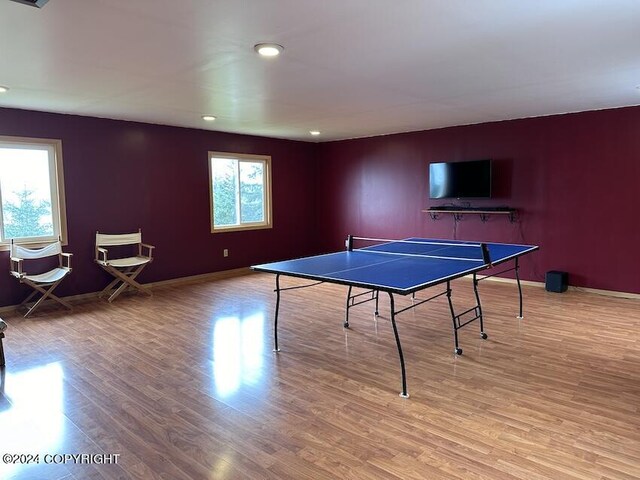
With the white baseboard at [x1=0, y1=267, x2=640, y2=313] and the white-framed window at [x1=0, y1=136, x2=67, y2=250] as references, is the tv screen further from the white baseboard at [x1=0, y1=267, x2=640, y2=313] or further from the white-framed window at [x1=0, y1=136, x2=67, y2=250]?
the white-framed window at [x1=0, y1=136, x2=67, y2=250]

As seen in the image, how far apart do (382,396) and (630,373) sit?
5.98 feet

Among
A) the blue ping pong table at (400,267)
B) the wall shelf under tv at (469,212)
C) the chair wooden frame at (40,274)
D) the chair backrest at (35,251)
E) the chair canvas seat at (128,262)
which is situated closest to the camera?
the blue ping pong table at (400,267)

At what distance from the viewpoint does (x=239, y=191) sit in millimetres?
7258

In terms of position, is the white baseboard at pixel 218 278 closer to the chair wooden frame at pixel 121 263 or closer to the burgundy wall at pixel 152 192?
the burgundy wall at pixel 152 192

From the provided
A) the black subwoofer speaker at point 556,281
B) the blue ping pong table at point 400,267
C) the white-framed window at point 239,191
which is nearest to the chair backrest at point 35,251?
the white-framed window at point 239,191

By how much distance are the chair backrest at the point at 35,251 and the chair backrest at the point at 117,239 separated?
0.45 meters

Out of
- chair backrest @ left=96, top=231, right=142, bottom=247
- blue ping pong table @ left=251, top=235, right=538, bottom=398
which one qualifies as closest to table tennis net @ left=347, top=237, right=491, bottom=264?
blue ping pong table @ left=251, top=235, right=538, bottom=398

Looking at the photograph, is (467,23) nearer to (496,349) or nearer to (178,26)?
(178,26)

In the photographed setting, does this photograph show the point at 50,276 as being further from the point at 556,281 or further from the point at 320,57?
the point at 556,281

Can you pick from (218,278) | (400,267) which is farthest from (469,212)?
(218,278)

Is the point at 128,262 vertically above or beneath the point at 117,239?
beneath

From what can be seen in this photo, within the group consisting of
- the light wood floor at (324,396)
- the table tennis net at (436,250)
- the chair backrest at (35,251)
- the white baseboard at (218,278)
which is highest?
the table tennis net at (436,250)

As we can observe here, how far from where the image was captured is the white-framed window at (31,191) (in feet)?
16.3

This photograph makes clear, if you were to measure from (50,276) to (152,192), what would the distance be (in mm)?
1719
